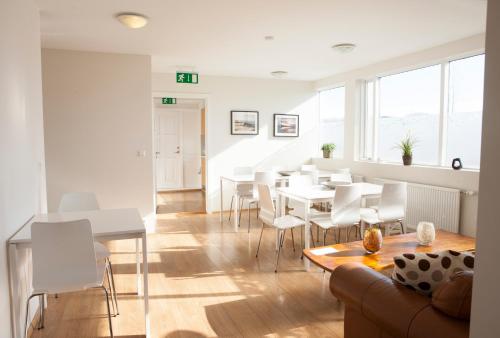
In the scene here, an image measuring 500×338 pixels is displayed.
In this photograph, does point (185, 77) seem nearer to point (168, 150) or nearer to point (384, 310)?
point (168, 150)

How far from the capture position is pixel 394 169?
5.63 metres

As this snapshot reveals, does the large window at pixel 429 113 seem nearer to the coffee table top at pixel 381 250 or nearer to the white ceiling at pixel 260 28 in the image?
the white ceiling at pixel 260 28

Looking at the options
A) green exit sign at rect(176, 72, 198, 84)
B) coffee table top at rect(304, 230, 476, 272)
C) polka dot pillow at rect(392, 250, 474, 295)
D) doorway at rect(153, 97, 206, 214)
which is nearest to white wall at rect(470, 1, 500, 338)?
polka dot pillow at rect(392, 250, 474, 295)

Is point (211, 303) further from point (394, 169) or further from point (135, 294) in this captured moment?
point (394, 169)

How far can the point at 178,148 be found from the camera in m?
9.89

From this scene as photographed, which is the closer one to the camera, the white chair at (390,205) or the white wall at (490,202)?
the white wall at (490,202)

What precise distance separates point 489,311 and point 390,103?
5.34 meters

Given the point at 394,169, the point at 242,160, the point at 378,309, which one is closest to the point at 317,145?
the point at 242,160

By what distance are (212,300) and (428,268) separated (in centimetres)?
198

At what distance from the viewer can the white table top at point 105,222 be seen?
2.51m

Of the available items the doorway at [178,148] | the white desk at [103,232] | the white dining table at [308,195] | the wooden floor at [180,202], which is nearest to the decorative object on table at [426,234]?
the white dining table at [308,195]

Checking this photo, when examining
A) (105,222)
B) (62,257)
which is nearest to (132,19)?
(105,222)

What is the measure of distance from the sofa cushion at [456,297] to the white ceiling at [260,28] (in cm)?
265

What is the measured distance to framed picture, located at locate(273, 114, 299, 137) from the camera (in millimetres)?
7531
